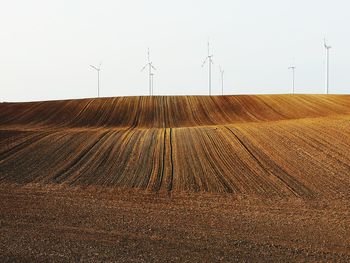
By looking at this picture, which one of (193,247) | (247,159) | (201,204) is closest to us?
(193,247)

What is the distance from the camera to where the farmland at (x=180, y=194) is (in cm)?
947

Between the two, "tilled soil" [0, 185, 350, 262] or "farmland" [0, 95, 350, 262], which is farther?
"farmland" [0, 95, 350, 262]

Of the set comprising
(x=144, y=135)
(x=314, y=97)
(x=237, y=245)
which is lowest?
(x=237, y=245)

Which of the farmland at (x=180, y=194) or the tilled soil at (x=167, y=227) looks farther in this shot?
the farmland at (x=180, y=194)

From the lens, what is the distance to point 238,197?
1451cm

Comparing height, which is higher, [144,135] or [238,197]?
[144,135]

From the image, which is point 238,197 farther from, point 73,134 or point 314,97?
point 314,97

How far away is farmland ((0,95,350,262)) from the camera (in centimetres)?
947

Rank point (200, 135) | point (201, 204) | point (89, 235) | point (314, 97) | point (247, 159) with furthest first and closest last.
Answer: point (314, 97)
point (200, 135)
point (247, 159)
point (201, 204)
point (89, 235)

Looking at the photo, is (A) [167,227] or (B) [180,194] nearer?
(A) [167,227]

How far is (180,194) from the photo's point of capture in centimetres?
1500

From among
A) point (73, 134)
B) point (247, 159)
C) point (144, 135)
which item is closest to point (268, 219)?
point (247, 159)

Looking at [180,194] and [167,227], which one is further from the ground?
[180,194]

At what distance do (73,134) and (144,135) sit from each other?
4.32 metres
